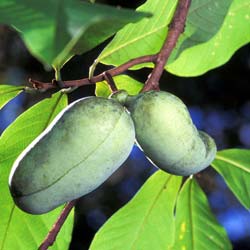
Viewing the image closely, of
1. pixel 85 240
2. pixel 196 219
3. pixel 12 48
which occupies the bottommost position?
pixel 85 240

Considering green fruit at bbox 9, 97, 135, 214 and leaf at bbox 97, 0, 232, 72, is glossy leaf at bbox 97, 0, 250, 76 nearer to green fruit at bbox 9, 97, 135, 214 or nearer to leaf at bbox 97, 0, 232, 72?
leaf at bbox 97, 0, 232, 72

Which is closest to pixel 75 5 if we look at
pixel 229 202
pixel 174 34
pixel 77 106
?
Result: pixel 77 106

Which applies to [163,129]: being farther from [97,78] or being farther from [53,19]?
[53,19]

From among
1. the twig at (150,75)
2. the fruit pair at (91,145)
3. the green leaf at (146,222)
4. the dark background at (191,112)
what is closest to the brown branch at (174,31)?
the twig at (150,75)

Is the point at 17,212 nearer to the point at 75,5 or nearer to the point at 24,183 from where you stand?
the point at 24,183

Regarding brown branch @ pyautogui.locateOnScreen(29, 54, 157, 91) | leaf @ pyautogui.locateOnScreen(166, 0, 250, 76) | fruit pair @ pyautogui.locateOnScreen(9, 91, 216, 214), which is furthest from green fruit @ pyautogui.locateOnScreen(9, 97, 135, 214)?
leaf @ pyautogui.locateOnScreen(166, 0, 250, 76)

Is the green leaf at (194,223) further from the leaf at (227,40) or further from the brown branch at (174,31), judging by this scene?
the brown branch at (174,31)

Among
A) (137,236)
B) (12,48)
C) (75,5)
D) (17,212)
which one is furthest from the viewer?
(12,48)
